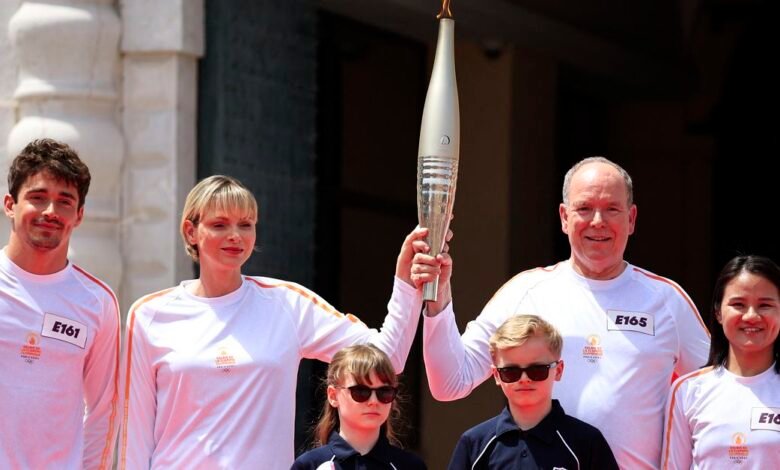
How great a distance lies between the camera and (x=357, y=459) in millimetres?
3979

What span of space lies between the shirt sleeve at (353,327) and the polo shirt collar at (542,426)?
0.32m

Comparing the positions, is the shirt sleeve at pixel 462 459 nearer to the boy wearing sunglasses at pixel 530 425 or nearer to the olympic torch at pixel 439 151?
the boy wearing sunglasses at pixel 530 425

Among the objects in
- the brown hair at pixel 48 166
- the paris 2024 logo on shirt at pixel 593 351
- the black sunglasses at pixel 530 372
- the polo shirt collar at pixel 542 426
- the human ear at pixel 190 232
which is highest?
the brown hair at pixel 48 166

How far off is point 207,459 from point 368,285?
5.21 m

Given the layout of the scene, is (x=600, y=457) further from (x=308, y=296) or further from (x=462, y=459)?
(x=308, y=296)

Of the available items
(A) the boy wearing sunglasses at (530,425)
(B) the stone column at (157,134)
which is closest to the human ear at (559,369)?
(A) the boy wearing sunglasses at (530,425)

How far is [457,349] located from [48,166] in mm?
1259

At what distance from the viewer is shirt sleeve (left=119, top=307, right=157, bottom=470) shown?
4156 mm

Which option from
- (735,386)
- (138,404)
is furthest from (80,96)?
(735,386)

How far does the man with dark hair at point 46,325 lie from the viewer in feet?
13.7

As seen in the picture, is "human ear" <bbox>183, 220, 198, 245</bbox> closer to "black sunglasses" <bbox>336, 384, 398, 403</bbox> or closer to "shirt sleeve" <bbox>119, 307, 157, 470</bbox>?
"shirt sleeve" <bbox>119, 307, 157, 470</bbox>

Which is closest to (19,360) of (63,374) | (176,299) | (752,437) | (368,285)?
(63,374)

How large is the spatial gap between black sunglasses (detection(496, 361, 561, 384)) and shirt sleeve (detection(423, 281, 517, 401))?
0.59 ft

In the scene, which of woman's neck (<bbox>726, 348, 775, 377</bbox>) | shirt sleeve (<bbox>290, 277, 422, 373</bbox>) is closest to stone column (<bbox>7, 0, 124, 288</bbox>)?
shirt sleeve (<bbox>290, 277, 422, 373</bbox>)
